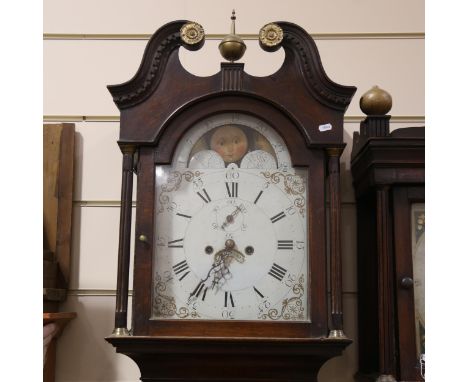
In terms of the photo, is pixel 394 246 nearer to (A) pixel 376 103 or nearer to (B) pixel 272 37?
(A) pixel 376 103

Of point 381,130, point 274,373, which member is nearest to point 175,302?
point 274,373

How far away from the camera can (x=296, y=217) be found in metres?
1.10

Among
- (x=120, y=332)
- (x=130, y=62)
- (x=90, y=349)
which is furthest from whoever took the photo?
(x=130, y=62)

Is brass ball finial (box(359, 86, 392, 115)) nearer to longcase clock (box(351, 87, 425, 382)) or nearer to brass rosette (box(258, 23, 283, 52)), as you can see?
longcase clock (box(351, 87, 425, 382))

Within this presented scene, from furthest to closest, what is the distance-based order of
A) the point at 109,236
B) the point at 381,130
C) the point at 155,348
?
the point at 109,236 → the point at 381,130 → the point at 155,348

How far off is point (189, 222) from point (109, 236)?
0.30 meters

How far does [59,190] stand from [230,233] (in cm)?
44

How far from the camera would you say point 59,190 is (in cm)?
135

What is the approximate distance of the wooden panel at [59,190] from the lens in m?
1.33

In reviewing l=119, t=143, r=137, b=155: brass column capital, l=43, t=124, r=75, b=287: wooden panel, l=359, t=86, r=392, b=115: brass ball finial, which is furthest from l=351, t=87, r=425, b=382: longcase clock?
l=43, t=124, r=75, b=287: wooden panel

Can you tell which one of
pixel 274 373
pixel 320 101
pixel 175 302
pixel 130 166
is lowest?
pixel 274 373

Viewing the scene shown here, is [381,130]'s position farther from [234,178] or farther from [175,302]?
[175,302]

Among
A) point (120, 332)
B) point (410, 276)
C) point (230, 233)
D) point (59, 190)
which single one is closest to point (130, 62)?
point (59, 190)

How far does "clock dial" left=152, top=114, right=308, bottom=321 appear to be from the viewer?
108cm
